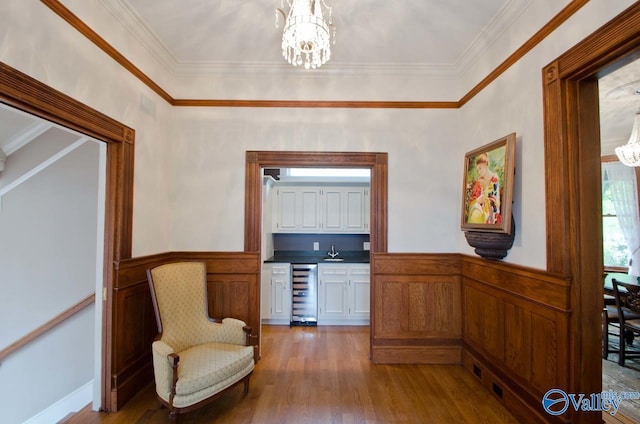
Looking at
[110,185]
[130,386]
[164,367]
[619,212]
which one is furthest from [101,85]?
[619,212]

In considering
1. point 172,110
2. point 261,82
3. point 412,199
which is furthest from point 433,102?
point 172,110

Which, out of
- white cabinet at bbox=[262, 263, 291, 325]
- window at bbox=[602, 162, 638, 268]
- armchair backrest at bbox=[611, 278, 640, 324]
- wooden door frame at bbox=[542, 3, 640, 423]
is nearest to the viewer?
wooden door frame at bbox=[542, 3, 640, 423]

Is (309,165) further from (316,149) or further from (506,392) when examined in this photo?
(506,392)

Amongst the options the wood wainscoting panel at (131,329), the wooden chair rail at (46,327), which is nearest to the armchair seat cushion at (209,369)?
the wood wainscoting panel at (131,329)

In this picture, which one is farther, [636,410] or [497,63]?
[497,63]

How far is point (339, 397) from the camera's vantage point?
7.75ft

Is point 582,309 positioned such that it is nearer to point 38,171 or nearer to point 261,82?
point 261,82

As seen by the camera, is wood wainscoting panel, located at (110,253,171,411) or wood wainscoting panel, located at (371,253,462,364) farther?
wood wainscoting panel, located at (371,253,462,364)

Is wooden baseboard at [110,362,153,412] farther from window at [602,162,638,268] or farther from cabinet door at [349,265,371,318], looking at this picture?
window at [602,162,638,268]

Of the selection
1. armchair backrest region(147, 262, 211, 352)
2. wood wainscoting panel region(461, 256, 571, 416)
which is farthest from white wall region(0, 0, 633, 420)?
wood wainscoting panel region(461, 256, 571, 416)

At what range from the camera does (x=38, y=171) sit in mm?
2961

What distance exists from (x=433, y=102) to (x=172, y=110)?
285 cm

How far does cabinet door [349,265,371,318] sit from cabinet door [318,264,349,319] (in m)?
0.09

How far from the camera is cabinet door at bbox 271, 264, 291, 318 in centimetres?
418
